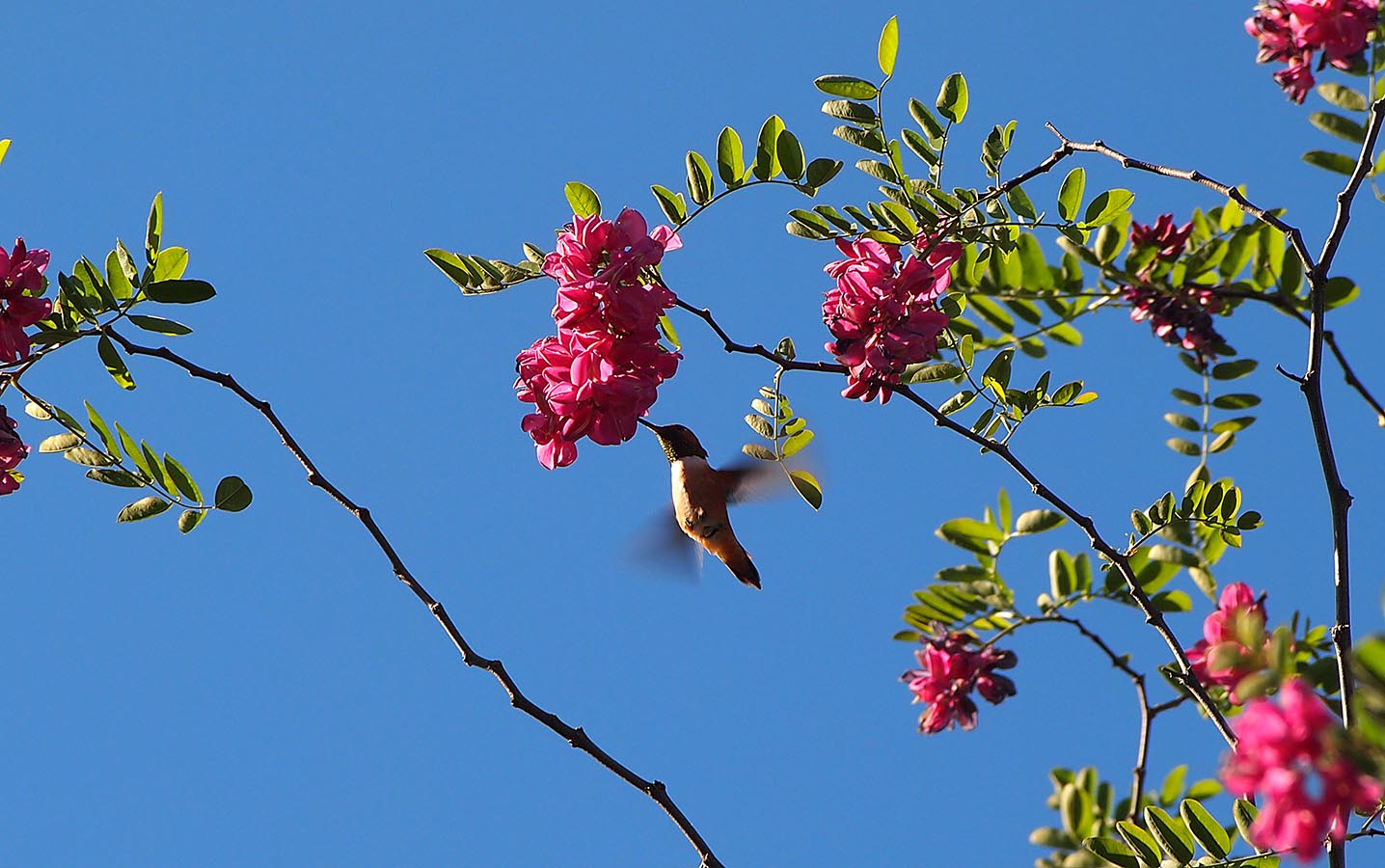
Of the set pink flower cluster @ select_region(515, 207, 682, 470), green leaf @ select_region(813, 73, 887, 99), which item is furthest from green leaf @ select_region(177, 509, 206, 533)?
green leaf @ select_region(813, 73, 887, 99)

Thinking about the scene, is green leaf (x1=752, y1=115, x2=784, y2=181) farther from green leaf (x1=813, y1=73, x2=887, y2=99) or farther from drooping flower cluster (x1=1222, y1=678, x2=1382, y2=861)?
drooping flower cluster (x1=1222, y1=678, x2=1382, y2=861)

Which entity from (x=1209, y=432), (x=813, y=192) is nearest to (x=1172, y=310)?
(x=1209, y=432)

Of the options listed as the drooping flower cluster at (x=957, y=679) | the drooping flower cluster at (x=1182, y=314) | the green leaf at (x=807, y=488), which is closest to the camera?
→ the green leaf at (x=807, y=488)

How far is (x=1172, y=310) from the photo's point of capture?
11.8 feet

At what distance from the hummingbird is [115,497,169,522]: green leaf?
130 cm

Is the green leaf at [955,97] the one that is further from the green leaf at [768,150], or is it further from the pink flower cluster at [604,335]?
the pink flower cluster at [604,335]

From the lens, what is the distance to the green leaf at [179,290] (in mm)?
3107

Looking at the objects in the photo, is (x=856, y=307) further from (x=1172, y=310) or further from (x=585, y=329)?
(x=1172, y=310)

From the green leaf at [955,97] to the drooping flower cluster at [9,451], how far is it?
2100 millimetres

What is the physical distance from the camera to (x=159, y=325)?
309 cm

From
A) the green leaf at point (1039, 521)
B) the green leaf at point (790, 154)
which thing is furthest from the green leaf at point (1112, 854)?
the green leaf at point (790, 154)

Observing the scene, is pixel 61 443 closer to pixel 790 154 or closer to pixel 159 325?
pixel 159 325

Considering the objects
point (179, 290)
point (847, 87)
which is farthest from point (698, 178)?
point (179, 290)

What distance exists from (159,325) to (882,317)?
1524 mm
